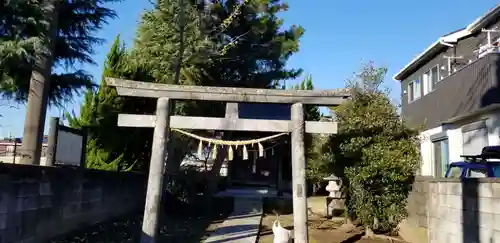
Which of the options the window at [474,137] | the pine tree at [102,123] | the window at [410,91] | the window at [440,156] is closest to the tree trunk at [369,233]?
the window at [474,137]

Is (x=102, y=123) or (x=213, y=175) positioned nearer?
(x=102, y=123)

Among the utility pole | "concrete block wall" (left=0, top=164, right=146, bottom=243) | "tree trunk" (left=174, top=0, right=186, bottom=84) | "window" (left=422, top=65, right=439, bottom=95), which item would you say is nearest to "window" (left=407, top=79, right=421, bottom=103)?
"window" (left=422, top=65, right=439, bottom=95)

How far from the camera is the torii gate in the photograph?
26.5 ft

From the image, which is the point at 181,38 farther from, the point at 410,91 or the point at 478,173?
the point at 410,91

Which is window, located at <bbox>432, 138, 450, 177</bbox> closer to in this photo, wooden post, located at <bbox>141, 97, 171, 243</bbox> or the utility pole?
wooden post, located at <bbox>141, 97, 171, 243</bbox>

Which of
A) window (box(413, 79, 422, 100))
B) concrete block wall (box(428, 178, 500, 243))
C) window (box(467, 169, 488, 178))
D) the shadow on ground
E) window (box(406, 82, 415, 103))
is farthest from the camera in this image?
window (box(406, 82, 415, 103))

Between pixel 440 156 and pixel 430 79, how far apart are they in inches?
115

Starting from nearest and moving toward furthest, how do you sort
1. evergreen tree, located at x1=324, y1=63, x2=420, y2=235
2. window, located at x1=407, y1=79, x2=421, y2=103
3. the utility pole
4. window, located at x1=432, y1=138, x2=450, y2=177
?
1. the utility pole
2. evergreen tree, located at x1=324, y1=63, x2=420, y2=235
3. window, located at x1=432, y1=138, x2=450, y2=177
4. window, located at x1=407, y1=79, x2=421, y2=103

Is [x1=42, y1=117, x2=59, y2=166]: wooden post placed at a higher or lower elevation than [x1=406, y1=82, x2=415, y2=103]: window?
lower

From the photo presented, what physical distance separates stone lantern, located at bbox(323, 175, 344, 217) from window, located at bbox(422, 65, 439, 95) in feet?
16.8

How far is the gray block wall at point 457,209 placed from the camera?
5.71m

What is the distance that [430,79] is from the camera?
624 inches

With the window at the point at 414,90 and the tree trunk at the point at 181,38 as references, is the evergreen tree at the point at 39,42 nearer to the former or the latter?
the tree trunk at the point at 181,38

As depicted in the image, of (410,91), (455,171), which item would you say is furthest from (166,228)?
(410,91)
